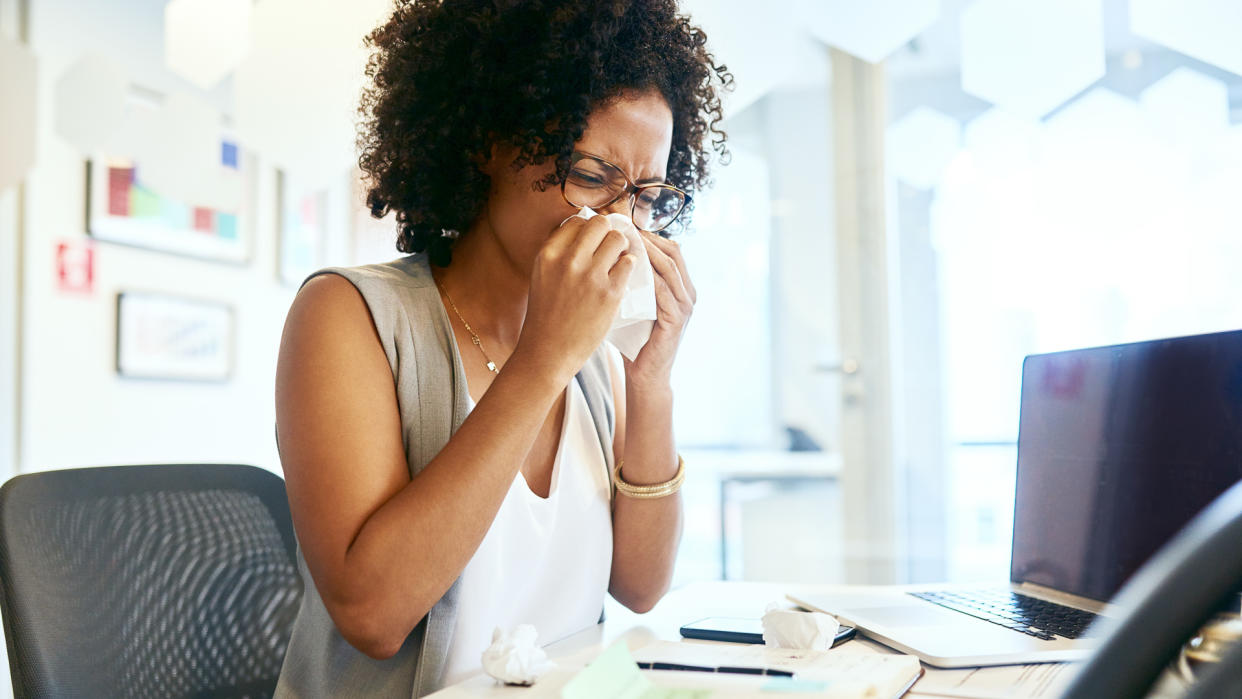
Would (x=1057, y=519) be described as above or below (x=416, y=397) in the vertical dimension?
below

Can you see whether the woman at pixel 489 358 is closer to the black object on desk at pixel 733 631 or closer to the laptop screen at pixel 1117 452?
the black object on desk at pixel 733 631

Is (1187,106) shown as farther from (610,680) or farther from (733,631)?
(610,680)

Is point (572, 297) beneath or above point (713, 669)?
above

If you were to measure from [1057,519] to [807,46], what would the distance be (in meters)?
1.90

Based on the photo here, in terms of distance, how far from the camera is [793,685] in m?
0.62

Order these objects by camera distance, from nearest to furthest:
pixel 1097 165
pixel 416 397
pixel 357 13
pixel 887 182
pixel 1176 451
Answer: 1. pixel 1176 451
2. pixel 416 397
3. pixel 1097 165
4. pixel 887 182
5. pixel 357 13

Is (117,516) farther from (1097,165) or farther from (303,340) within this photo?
(1097,165)

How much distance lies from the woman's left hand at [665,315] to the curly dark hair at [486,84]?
0.52 feet

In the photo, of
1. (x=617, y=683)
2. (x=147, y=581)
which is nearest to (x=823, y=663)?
(x=617, y=683)

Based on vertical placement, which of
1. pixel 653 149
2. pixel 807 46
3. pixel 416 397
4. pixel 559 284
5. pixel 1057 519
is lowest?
pixel 1057 519

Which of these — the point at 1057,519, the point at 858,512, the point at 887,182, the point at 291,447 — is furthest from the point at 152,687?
the point at 887,182

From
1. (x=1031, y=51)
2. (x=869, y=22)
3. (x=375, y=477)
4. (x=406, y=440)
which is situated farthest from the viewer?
(x=869, y=22)

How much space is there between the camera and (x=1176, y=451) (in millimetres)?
835

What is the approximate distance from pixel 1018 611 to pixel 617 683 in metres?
0.51
